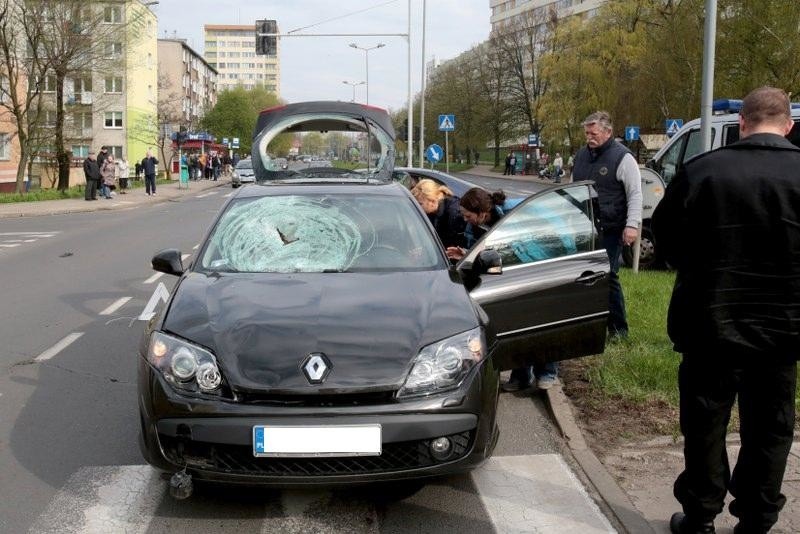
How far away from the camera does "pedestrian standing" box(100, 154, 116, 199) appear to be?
32.2 metres

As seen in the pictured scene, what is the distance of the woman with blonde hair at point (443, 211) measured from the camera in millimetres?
7262

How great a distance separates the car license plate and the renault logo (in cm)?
20

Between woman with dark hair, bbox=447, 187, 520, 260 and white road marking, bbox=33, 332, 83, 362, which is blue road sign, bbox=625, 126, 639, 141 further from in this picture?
woman with dark hair, bbox=447, 187, 520, 260

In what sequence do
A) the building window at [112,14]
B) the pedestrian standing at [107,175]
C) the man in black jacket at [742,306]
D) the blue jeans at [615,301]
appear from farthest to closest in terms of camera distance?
the building window at [112,14] < the pedestrian standing at [107,175] < the blue jeans at [615,301] < the man in black jacket at [742,306]

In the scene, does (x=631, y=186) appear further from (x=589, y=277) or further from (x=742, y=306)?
(x=742, y=306)

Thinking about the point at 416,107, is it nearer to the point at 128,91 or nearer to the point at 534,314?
the point at 128,91

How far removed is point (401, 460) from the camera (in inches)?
143

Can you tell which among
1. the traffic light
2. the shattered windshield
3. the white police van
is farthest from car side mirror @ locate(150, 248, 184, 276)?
the traffic light

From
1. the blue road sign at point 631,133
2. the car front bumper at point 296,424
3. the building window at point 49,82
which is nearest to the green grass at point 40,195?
the building window at point 49,82

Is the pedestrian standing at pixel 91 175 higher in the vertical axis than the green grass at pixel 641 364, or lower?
higher

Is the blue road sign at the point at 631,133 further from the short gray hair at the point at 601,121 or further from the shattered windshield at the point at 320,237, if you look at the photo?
the shattered windshield at the point at 320,237

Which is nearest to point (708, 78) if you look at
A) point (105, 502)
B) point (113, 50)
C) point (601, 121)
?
point (601, 121)

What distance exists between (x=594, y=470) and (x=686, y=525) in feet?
3.08

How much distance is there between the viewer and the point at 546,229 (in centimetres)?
538
